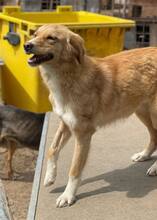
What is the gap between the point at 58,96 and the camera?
12.8 ft

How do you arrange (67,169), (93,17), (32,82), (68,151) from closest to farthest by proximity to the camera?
(67,169), (68,151), (32,82), (93,17)

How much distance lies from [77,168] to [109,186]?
1.52 feet

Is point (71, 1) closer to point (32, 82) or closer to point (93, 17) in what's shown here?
point (93, 17)

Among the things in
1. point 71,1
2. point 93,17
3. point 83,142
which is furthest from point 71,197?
point 71,1

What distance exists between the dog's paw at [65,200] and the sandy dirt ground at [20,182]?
1068 millimetres

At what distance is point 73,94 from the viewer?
3.85m

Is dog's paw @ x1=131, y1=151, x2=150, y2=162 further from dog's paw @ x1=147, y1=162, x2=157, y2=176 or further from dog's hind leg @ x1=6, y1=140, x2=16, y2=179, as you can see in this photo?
dog's hind leg @ x1=6, y1=140, x2=16, y2=179

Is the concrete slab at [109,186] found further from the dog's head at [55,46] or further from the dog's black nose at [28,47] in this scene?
the dog's black nose at [28,47]

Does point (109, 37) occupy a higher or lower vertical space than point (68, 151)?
higher

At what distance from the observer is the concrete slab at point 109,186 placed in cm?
380

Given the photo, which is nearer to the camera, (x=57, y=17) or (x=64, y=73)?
(x=64, y=73)

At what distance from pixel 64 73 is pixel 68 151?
1.27m

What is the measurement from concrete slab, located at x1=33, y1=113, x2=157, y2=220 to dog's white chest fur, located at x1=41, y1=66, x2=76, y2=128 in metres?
0.64

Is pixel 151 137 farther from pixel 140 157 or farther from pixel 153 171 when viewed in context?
pixel 153 171
